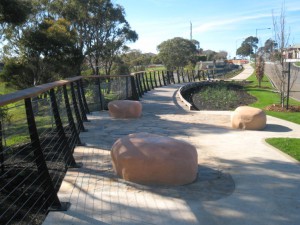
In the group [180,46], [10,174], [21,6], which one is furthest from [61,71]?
[180,46]

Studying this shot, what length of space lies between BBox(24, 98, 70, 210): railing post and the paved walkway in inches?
7.6

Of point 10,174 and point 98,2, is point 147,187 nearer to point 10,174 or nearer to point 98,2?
point 10,174

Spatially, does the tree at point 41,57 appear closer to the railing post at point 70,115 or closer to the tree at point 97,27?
the tree at point 97,27

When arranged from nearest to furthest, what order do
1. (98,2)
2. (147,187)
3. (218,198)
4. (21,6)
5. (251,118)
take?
(218,198)
(147,187)
(251,118)
(21,6)
(98,2)

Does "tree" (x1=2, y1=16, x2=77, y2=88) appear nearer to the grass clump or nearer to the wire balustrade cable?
the grass clump

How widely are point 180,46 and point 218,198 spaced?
50.0 m

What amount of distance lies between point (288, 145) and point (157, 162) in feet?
12.6

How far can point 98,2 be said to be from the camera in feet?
99.0

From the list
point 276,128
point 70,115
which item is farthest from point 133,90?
point 70,115

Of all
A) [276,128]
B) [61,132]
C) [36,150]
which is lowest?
[276,128]

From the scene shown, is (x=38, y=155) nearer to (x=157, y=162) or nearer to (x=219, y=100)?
(x=157, y=162)

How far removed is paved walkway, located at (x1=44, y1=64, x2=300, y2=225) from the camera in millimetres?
4297

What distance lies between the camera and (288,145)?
314 inches

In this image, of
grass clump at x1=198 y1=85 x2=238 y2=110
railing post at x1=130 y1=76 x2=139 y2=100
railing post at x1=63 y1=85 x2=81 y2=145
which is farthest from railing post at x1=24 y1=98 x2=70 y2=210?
grass clump at x1=198 y1=85 x2=238 y2=110
